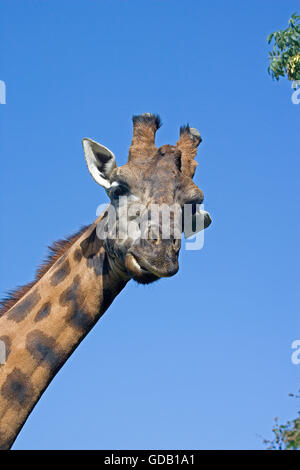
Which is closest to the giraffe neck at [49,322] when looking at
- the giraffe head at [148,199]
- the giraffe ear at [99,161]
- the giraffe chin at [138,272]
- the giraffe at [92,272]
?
the giraffe at [92,272]

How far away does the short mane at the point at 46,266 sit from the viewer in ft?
33.1

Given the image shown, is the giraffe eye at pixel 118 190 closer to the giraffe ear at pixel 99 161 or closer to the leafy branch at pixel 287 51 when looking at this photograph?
A: the giraffe ear at pixel 99 161

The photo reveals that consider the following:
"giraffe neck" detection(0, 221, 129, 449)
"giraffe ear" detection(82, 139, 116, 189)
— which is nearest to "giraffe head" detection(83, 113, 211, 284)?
"giraffe ear" detection(82, 139, 116, 189)

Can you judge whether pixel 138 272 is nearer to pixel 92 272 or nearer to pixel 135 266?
pixel 135 266

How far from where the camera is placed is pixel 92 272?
955 cm

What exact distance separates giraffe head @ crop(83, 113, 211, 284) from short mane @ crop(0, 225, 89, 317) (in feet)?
2.60

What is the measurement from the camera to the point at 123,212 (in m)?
9.10

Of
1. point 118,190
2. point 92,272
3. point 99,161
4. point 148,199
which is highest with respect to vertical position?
point 99,161

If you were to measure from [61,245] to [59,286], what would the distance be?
0.97 metres

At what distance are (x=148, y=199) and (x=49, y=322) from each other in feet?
6.34

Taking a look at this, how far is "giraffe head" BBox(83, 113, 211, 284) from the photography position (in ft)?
27.7

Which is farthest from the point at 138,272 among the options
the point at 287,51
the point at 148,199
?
the point at 287,51
